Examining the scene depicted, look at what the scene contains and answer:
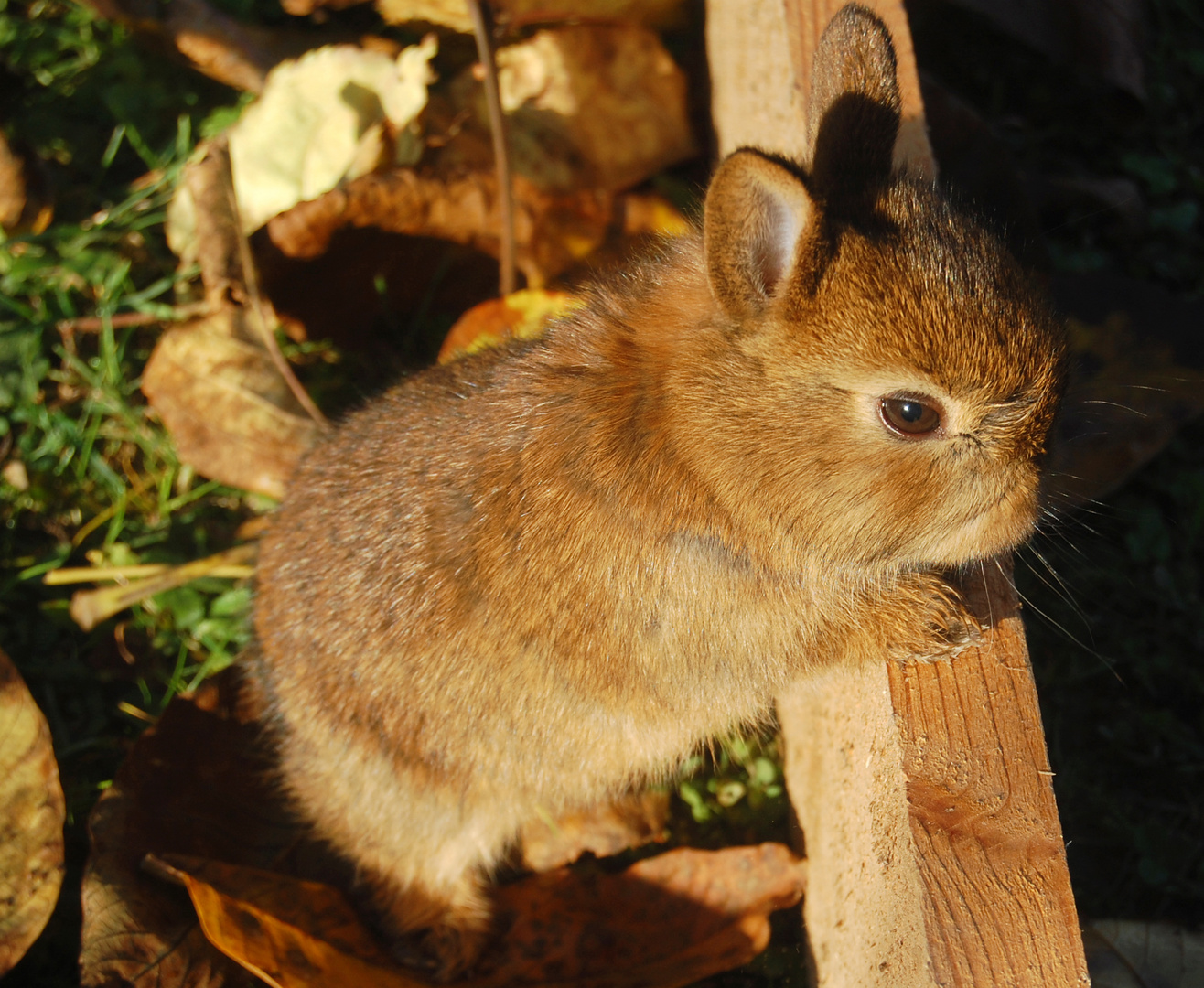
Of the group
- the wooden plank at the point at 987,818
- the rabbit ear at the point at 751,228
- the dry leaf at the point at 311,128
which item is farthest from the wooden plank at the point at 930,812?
the dry leaf at the point at 311,128

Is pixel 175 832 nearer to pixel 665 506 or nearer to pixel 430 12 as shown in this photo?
pixel 665 506

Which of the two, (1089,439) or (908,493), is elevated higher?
(908,493)

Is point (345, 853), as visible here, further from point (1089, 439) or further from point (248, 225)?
point (1089, 439)

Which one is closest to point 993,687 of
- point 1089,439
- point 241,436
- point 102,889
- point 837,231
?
point 837,231

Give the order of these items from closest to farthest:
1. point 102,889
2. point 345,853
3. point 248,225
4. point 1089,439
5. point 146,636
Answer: point 102,889, point 345,853, point 1089,439, point 146,636, point 248,225

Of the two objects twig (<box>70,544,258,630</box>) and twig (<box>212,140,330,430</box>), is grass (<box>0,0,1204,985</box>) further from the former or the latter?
twig (<box>212,140,330,430</box>)

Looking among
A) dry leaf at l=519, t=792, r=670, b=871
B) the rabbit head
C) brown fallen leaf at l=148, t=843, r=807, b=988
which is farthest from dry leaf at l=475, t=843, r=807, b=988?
the rabbit head

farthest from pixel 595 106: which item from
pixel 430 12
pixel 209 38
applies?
pixel 209 38
